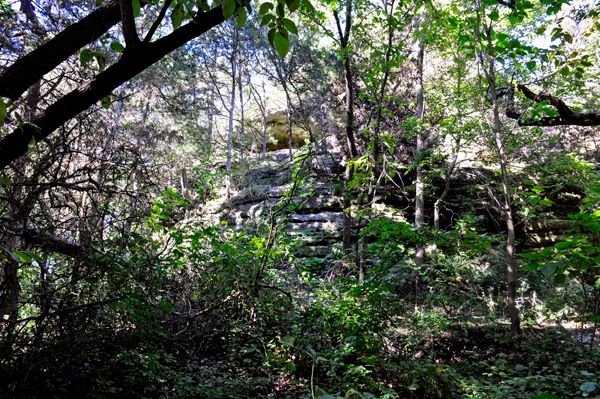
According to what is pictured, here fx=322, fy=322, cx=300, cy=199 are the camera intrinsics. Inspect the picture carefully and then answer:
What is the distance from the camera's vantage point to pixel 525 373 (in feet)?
14.1

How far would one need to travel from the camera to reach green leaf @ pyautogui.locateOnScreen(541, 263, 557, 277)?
1378 mm

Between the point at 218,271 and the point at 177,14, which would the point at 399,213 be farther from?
the point at 177,14

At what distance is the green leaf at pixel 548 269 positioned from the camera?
1378 millimetres

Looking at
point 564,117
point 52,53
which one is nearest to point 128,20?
point 52,53

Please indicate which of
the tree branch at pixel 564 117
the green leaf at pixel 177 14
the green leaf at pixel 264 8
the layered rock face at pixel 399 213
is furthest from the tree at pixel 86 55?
the layered rock face at pixel 399 213

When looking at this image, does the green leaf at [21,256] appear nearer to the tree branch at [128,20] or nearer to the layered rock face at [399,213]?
the tree branch at [128,20]

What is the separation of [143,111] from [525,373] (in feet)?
45.5

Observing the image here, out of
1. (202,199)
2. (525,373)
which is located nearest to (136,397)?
(202,199)

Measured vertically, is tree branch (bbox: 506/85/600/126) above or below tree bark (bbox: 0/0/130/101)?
above

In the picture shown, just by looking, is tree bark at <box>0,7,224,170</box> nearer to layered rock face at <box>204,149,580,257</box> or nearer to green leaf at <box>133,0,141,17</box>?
green leaf at <box>133,0,141,17</box>

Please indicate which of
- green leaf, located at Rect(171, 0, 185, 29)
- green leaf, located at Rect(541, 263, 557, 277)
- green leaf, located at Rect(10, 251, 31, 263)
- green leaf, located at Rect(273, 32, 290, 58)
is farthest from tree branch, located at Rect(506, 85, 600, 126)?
green leaf, located at Rect(10, 251, 31, 263)

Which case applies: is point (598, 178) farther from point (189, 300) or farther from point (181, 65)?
point (181, 65)

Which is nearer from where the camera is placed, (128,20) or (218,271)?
(128,20)

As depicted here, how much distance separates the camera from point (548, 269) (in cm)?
140
